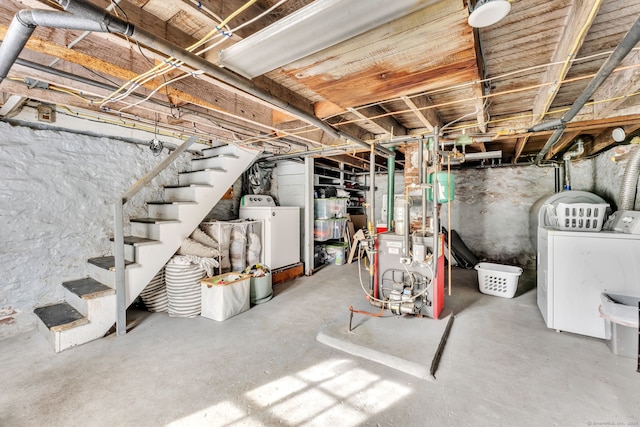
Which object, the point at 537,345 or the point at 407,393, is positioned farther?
the point at 537,345

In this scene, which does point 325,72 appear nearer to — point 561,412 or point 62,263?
A: point 561,412

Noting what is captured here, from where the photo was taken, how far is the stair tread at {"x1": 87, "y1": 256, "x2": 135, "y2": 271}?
2585 millimetres

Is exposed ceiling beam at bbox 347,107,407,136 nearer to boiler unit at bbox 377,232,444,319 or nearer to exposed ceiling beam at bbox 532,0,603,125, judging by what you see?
boiler unit at bbox 377,232,444,319

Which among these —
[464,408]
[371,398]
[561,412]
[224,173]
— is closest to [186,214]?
[224,173]

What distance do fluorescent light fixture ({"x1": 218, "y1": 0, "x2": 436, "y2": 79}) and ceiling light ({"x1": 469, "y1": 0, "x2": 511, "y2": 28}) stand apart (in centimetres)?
18

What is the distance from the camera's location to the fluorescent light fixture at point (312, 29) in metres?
1.00

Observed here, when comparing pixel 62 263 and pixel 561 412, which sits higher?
pixel 62 263

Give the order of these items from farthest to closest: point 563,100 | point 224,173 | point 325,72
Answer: point 224,173
point 563,100
point 325,72

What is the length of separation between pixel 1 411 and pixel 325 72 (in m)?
2.91

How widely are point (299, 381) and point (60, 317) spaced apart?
2.33m

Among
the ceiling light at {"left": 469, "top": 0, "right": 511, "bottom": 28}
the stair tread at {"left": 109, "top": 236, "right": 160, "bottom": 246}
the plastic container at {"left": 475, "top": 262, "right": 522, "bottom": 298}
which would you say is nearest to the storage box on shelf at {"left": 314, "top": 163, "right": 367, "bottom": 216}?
the plastic container at {"left": 475, "top": 262, "right": 522, "bottom": 298}

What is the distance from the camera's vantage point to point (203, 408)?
1.59 meters

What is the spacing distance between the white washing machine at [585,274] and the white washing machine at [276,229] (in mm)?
3181

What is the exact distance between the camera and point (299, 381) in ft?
6.01
